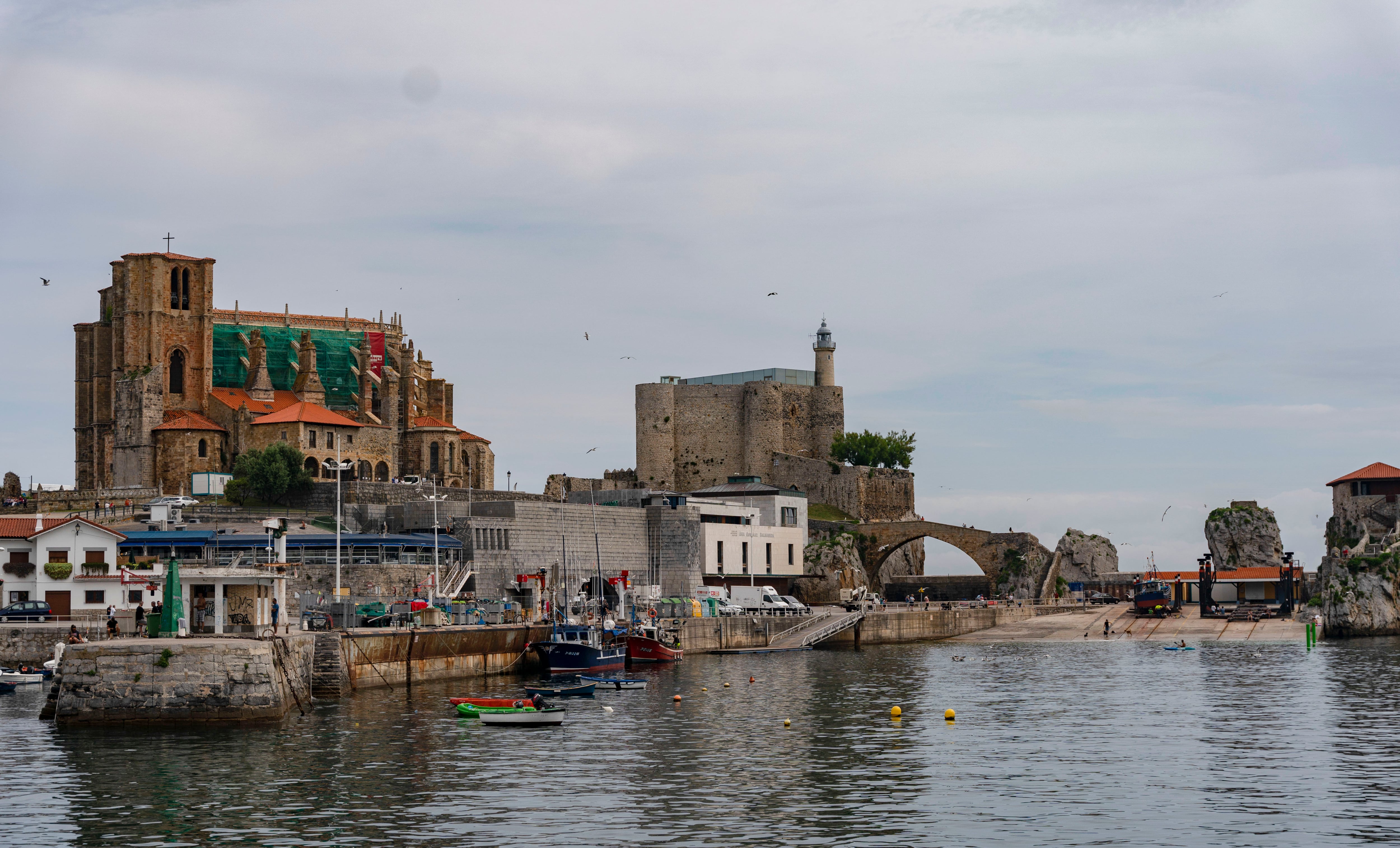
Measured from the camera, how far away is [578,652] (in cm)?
6184

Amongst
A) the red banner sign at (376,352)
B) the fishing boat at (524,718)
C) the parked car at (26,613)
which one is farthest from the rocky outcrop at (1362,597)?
the red banner sign at (376,352)

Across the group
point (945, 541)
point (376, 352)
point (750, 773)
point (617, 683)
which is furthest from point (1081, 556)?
point (750, 773)

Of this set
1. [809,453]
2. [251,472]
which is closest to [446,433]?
[251,472]

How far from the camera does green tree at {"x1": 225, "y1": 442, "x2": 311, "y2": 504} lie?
3565 inches

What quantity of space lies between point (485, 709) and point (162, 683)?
9.35 m

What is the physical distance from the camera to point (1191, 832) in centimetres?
2834

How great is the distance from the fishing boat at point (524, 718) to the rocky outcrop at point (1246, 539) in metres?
78.4

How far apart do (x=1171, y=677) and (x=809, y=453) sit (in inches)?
2701

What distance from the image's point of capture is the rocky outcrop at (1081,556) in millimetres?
121375

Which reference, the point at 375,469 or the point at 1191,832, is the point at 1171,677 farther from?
the point at 375,469

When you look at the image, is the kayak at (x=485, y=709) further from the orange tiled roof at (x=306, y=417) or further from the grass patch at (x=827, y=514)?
the grass patch at (x=827, y=514)

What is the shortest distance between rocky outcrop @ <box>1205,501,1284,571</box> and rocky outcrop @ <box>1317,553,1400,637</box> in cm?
2549

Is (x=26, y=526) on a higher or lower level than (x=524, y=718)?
higher

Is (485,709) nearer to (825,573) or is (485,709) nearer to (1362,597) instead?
(1362,597)
